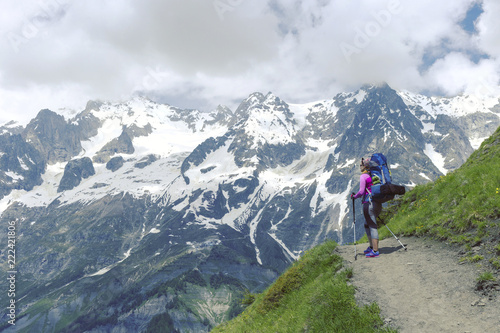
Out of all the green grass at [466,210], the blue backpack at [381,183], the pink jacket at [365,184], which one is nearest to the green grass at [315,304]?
the pink jacket at [365,184]

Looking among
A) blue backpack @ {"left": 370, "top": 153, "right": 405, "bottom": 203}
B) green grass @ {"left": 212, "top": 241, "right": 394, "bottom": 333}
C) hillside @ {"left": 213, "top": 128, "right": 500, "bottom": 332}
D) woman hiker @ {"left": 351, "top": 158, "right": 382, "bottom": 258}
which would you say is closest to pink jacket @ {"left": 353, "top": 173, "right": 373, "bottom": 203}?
woman hiker @ {"left": 351, "top": 158, "right": 382, "bottom": 258}

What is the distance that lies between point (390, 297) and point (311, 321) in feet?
8.22

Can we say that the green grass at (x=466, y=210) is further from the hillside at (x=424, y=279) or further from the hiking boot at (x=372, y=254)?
the hiking boot at (x=372, y=254)

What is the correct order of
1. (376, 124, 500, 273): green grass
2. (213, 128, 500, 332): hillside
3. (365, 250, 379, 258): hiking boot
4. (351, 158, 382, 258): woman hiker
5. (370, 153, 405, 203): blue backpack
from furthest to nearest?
(351, 158, 382, 258): woman hiker < (365, 250, 379, 258): hiking boot < (370, 153, 405, 203): blue backpack < (376, 124, 500, 273): green grass < (213, 128, 500, 332): hillside

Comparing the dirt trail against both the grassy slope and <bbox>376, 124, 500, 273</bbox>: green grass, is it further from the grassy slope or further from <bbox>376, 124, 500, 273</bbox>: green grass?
<bbox>376, 124, 500, 273</bbox>: green grass

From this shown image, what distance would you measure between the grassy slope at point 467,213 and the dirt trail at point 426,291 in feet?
1.69

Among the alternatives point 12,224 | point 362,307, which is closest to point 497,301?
point 362,307

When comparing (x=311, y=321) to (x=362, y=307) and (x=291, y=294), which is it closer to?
(x=362, y=307)

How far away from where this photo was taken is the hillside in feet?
25.7

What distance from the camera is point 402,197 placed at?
22484 mm

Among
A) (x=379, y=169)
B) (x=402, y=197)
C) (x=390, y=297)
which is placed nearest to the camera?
(x=390, y=297)

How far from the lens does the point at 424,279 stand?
10164 millimetres

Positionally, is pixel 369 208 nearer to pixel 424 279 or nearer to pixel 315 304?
pixel 424 279

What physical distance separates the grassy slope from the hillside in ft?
0.13
